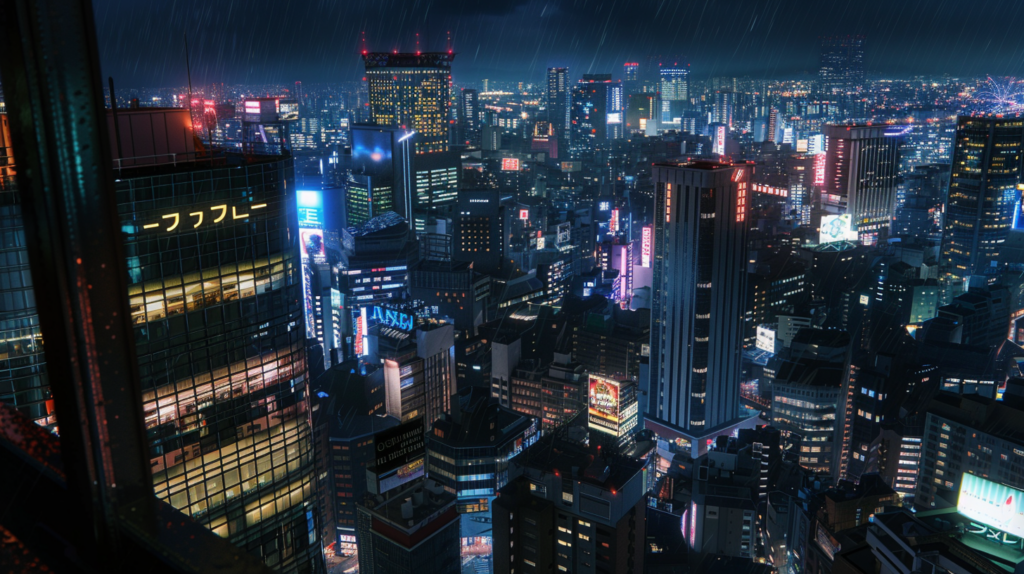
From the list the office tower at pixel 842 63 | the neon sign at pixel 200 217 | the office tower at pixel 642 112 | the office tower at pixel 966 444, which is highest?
the office tower at pixel 842 63

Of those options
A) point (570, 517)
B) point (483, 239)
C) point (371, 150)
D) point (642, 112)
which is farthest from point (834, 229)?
point (570, 517)

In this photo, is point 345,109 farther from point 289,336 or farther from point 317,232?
point 289,336

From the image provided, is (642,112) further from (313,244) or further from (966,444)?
(966,444)

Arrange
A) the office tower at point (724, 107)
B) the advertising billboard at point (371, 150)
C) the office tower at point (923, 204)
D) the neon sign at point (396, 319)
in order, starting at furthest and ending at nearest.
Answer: the office tower at point (724, 107), the advertising billboard at point (371, 150), the office tower at point (923, 204), the neon sign at point (396, 319)


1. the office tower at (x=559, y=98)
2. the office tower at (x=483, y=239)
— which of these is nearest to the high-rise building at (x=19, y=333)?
the office tower at (x=483, y=239)

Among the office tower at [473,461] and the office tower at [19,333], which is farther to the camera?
the office tower at [473,461]

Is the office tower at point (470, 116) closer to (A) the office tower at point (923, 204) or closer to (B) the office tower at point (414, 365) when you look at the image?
(A) the office tower at point (923, 204)

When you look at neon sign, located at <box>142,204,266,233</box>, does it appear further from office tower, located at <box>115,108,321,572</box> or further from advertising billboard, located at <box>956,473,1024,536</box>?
advertising billboard, located at <box>956,473,1024,536</box>
